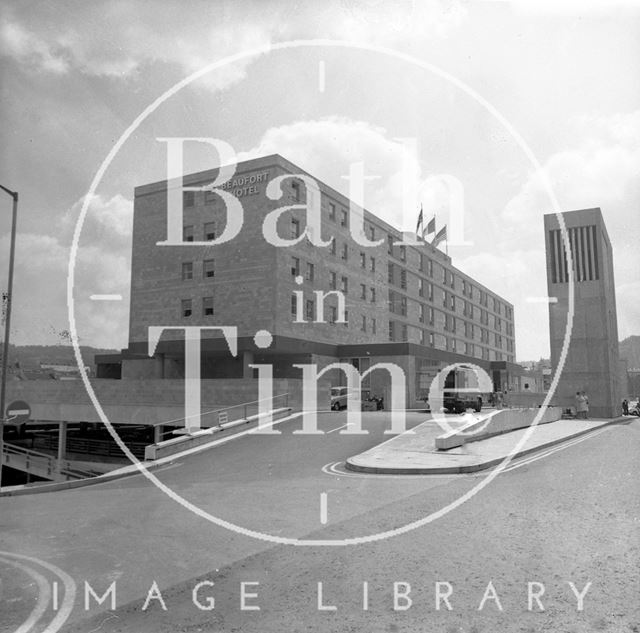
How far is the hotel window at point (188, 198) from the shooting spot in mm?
44750

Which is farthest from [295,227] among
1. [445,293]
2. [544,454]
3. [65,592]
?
[65,592]

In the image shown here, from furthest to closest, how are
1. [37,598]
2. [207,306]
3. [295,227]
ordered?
[295,227], [207,306], [37,598]

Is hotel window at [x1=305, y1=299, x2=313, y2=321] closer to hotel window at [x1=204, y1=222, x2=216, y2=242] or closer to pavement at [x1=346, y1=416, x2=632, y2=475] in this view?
hotel window at [x1=204, y1=222, x2=216, y2=242]

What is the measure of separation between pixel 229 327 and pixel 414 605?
37104mm

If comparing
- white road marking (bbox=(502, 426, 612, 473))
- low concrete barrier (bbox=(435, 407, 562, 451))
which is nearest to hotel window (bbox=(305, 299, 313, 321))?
low concrete barrier (bbox=(435, 407, 562, 451))

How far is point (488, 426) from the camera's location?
1953 cm

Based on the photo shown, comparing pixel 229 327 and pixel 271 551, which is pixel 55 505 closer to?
pixel 271 551

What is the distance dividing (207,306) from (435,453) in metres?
30.3

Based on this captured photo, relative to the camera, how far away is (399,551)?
21.9 ft

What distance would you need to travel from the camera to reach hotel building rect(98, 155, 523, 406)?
134 ft

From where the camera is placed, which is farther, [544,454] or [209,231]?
[209,231]

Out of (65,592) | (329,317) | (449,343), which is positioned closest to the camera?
(65,592)

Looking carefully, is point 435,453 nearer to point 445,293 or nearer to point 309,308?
point 309,308

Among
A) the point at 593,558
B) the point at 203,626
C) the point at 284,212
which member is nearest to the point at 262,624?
the point at 203,626
